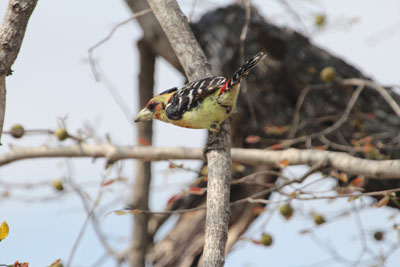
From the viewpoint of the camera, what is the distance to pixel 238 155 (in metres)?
4.01

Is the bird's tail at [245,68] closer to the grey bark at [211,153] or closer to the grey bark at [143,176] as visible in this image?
the grey bark at [211,153]

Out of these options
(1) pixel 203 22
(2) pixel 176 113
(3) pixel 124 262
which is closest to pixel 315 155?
(2) pixel 176 113

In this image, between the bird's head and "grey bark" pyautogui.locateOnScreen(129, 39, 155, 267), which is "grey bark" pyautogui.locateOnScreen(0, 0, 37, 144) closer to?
the bird's head

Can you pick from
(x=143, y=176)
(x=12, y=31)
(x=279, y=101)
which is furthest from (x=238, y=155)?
(x=12, y=31)

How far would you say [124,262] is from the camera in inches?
215

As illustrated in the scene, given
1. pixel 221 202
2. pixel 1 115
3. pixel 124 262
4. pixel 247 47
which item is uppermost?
pixel 247 47

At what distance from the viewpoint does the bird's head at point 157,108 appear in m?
2.96

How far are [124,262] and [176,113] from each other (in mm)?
3172

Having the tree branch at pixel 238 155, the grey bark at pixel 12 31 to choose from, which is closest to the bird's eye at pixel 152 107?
the grey bark at pixel 12 31

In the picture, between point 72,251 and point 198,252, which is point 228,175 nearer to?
point 72,251

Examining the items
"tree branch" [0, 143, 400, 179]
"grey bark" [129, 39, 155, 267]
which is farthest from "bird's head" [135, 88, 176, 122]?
"grey bark" [129, 39, 155, 267]

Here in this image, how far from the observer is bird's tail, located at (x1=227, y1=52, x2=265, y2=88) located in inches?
96.0

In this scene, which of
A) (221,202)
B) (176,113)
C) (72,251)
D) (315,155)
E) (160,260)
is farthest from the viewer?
(160,260)

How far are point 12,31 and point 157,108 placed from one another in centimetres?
100
